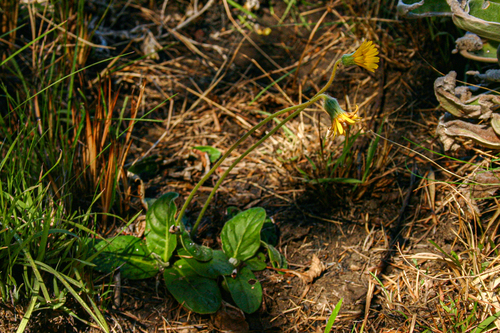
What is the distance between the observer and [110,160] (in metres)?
1.63

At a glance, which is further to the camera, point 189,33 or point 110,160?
point 189,33

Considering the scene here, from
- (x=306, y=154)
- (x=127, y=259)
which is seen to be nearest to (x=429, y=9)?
(x=306, y=154)

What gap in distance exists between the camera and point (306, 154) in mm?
2051

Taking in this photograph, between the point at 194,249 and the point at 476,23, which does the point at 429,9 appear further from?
the point at 194,249

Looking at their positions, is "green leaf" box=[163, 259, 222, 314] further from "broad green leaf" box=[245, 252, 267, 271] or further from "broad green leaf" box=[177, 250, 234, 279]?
"broad green leaf" box=[245, 252, 267, 271]

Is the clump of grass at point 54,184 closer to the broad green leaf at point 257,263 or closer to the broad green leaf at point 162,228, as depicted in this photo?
the broad green leaf at point 162,228

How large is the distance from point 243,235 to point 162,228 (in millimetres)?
322


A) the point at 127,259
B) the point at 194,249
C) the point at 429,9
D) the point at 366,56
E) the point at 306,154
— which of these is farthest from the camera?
the point at 306,154

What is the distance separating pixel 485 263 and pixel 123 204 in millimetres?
1453

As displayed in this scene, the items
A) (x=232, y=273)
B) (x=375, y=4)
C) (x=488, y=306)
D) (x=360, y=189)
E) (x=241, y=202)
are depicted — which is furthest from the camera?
(x=375, y=4)

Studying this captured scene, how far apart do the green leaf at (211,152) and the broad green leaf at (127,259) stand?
64 centimetres

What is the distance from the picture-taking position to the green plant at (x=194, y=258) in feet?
4.92

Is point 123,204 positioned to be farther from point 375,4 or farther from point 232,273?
point 375,4

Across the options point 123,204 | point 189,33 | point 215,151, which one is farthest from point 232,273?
point 189,33
